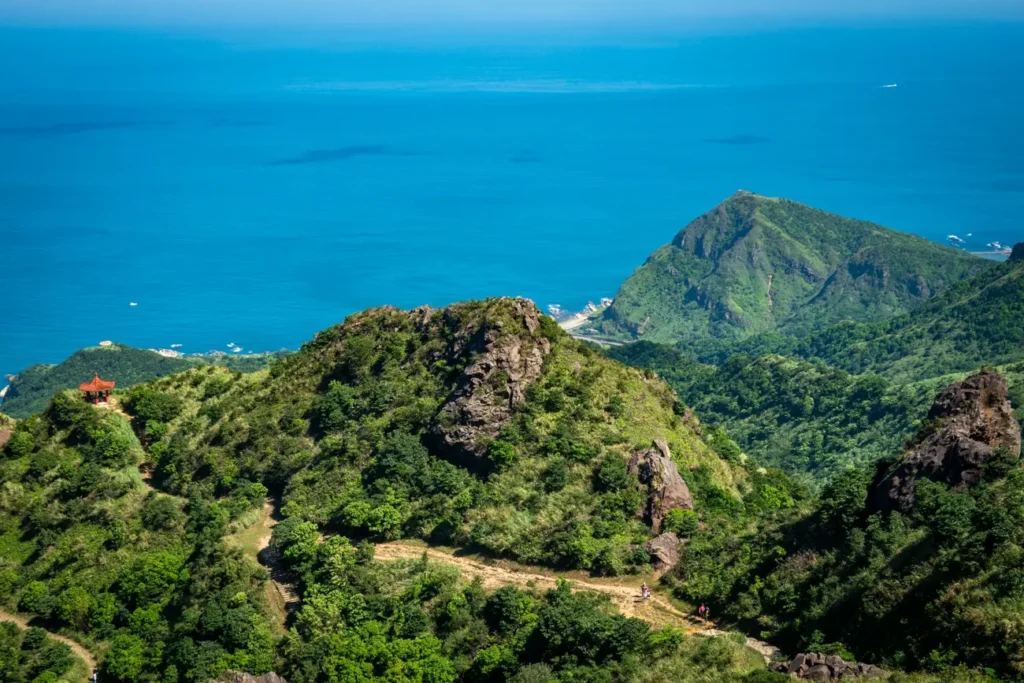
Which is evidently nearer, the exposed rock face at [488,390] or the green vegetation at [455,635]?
the green vegetation at [455,635]

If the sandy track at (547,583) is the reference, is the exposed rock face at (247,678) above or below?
below

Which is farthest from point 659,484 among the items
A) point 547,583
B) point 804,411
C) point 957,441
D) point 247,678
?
point 804,411

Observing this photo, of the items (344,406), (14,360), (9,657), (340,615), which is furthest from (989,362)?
(14,360)

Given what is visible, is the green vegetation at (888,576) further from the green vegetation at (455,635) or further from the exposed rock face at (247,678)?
the exposed rock face at (247,678)

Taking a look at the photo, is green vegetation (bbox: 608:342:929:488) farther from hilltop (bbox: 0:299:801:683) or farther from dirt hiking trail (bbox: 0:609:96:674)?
dirt hiking trail (bbox: 0:609:96:674)

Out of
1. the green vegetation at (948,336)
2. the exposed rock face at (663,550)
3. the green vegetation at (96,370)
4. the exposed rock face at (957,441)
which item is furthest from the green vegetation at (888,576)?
the green vegetation at (96,370)

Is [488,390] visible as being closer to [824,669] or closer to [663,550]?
[663,550]

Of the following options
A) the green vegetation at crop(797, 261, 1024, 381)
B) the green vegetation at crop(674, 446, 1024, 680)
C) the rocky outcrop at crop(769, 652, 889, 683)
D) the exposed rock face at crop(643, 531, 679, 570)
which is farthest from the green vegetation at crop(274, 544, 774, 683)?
the green vegetation at crop(797, 261, 1024, 381)

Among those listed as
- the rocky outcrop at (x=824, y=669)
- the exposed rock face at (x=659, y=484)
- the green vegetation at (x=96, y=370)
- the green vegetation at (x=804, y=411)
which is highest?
the exposed rock face at (x=659, y=484)
